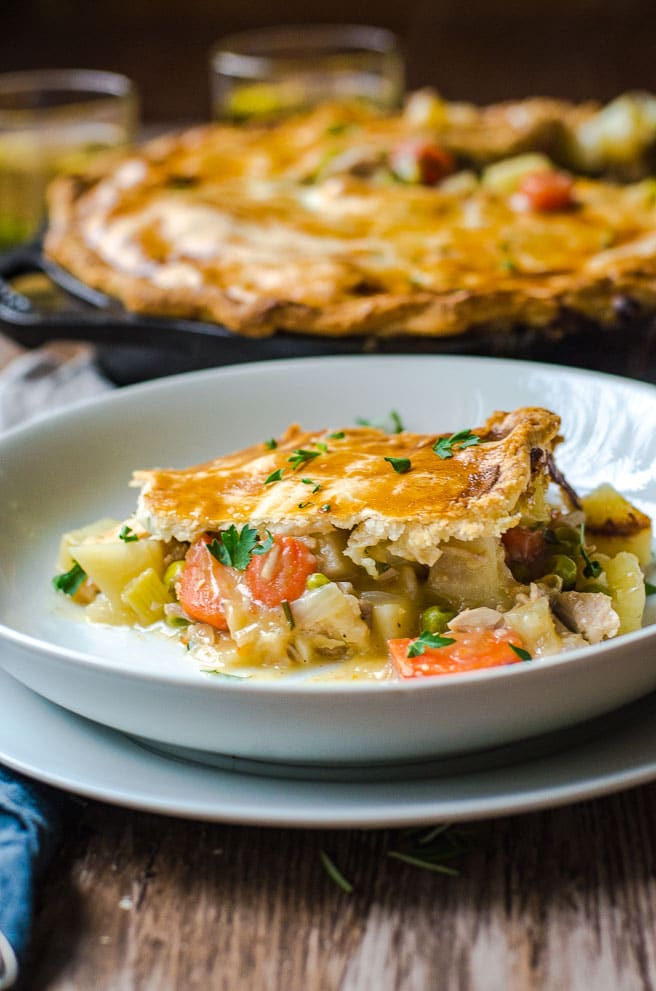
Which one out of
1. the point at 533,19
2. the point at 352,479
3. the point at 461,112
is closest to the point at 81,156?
the point at 461,112

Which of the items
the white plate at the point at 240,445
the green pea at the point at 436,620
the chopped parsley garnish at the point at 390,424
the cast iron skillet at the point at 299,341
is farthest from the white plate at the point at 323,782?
the cast iron skillet at the point at 299,341

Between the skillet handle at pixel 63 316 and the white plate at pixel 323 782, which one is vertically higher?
the white plate at pixel 323 782

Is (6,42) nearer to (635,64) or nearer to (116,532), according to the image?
(635,64)

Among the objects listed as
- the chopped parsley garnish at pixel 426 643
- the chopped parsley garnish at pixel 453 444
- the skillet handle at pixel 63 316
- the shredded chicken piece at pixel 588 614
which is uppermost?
the chopped parsley garnish at pixel 453 444

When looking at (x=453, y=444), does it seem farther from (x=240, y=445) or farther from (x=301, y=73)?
(x=301, y=73)

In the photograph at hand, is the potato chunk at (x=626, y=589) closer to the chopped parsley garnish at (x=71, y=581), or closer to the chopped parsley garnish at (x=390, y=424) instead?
the chopped parsley garnish at (x=390, y=424)

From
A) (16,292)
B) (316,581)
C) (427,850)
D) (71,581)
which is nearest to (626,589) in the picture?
(316,581)

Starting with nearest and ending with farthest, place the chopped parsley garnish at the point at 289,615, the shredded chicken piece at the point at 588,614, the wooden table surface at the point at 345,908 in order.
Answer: the wooden table surface at the point at 345,908, the shredded chicken piece at the point at 588,614, the chopped parsley garnish at the point at 289,615

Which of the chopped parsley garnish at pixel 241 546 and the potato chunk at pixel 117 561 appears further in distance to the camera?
the potato chunk at pixel 117 561
